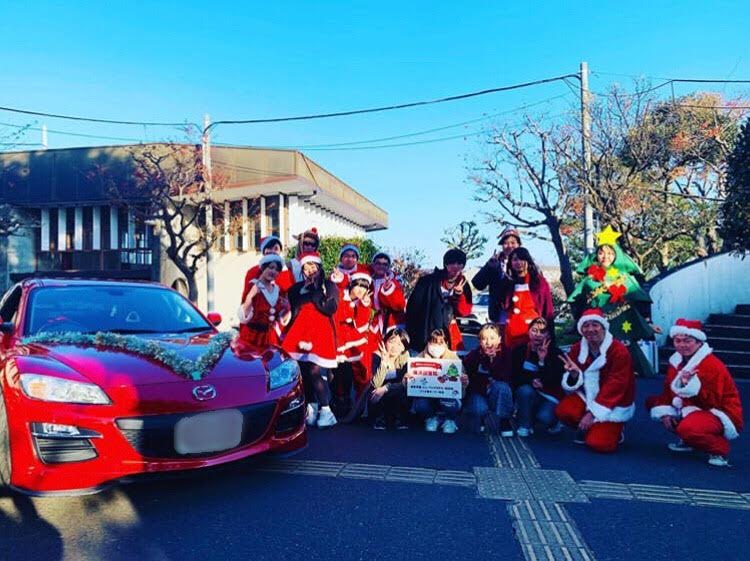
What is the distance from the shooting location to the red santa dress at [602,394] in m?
5.14

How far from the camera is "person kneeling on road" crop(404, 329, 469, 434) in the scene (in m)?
5.70

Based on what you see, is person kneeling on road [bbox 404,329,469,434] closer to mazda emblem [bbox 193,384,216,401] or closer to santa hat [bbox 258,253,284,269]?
santa hat [bbox 258,253,284,269]

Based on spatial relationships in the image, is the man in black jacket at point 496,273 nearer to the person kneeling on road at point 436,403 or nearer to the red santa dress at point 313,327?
the person kneeling on road at point 436,403

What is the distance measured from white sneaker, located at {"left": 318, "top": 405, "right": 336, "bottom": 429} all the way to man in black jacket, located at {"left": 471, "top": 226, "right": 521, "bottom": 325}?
2109mm

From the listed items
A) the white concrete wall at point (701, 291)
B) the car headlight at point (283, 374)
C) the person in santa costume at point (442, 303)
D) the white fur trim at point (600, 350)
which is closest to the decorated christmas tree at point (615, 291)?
the person in santa costume at point (442, 303)

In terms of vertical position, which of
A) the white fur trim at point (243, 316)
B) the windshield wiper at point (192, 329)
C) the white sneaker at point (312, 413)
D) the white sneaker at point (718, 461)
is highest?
the white fur trim at point (243, 316)

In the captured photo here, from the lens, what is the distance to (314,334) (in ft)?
19.2

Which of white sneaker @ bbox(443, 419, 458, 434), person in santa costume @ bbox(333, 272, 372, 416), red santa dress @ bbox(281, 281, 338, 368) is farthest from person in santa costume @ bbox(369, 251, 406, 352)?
white sneaker @ bbox(443, 419, 458, 434)

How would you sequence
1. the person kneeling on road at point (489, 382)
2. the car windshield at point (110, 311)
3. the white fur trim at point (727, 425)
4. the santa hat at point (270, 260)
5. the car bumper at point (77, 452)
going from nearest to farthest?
the car bumper at point (77, 452) → the car windshield at point (110, 311) → the white fur trim at point (727, 425) → the person kneeling on road at point (489, 382) → the santa hat at point (270, 260)

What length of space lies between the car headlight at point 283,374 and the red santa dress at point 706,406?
3117mm

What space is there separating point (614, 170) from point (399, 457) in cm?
1243

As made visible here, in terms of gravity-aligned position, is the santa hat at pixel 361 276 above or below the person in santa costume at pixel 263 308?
above

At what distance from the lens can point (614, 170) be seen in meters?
15.1

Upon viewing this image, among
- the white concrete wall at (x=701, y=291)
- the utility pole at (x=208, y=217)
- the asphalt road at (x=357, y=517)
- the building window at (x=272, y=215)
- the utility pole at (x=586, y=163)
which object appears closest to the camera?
the asphalt road at (x=357, y=517)
